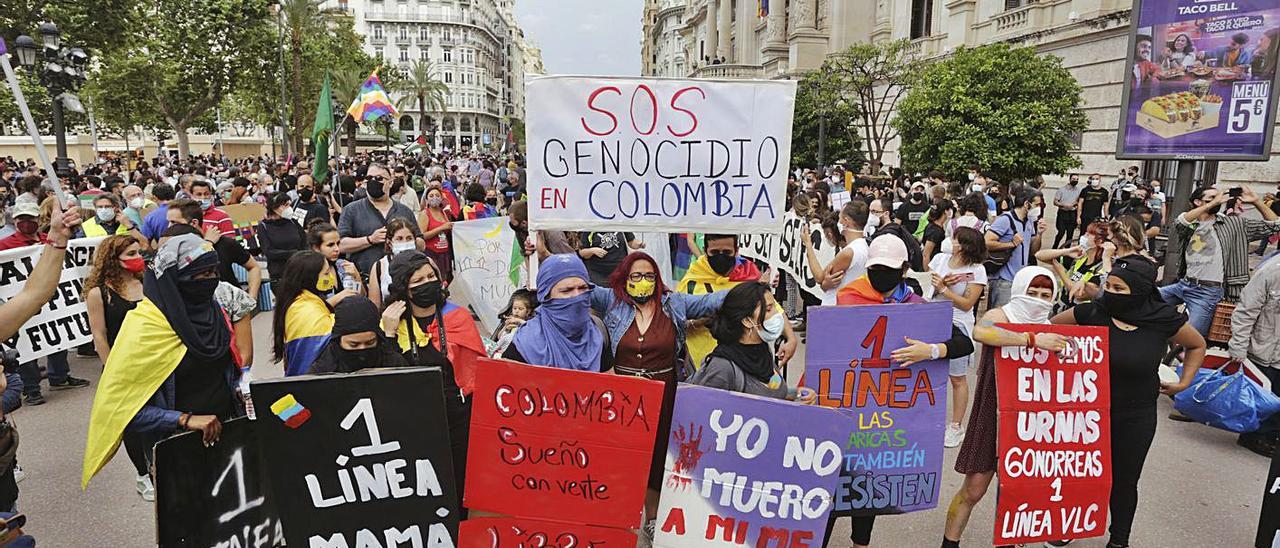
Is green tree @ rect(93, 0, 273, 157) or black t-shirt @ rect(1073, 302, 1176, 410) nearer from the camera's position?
black t-shirt @ rect(1073, 302, 1176, 410)

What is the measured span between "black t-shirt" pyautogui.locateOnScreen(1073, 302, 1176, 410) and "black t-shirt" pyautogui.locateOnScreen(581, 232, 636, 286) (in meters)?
3.76

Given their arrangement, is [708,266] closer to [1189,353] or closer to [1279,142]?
[1189,353]

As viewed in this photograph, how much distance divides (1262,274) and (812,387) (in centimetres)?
423

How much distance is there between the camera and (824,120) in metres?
25.8

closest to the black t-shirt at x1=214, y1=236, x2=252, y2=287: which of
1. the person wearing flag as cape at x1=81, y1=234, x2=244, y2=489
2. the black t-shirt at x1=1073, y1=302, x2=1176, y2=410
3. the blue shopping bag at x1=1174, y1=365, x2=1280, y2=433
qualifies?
the person wearing flag as cape at x1=81, y1=234, x2=244, y2=489

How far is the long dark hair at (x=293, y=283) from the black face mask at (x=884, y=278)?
2.93 meters

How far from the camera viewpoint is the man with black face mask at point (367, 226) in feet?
22.3

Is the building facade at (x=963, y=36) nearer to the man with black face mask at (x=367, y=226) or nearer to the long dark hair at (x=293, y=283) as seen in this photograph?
the man with black face mask at (x=367, y=226)

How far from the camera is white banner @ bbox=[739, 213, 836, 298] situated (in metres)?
7.76

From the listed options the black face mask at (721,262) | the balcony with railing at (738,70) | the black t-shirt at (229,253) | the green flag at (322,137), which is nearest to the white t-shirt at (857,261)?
the black face mask at (721,262)

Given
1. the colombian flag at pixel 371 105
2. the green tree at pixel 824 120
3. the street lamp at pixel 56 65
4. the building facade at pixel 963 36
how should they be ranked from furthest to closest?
1. the green tree at pixel 824 120
2. the building facade at pixel 963 36
3. the street lamp at pixel 56 65
4. the colombian flag at pixel 371 105

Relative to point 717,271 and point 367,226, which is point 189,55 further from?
point 717,271

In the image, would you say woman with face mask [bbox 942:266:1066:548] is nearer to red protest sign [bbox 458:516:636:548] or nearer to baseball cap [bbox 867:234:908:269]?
baseball cap [bbox 867:234:908:269]

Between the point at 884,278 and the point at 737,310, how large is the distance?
0.99m
